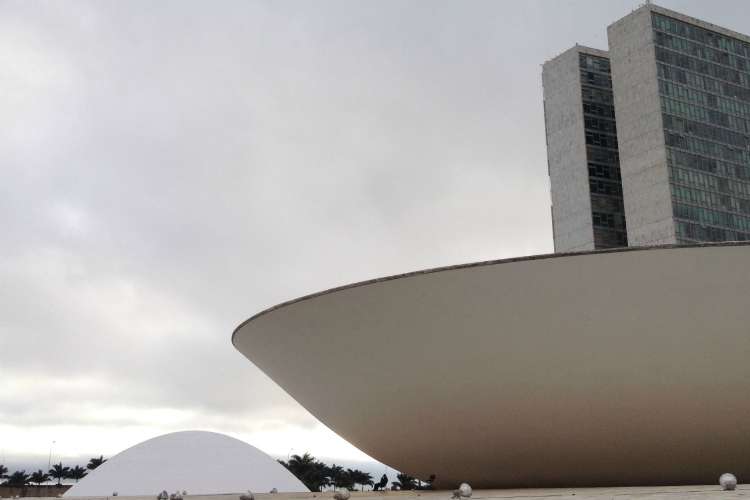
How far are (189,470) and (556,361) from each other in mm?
19445

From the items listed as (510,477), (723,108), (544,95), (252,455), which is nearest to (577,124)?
(544,95)

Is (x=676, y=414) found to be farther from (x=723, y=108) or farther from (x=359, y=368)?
(x=723, y=108)

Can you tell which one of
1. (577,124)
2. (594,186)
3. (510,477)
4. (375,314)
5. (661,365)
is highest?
(577,124)

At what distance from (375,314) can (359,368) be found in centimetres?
139

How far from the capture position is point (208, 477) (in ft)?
94.3

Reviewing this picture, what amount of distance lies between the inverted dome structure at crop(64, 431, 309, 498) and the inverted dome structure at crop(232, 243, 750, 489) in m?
14.4

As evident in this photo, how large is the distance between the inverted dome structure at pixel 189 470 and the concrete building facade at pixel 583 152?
4778 centimetres

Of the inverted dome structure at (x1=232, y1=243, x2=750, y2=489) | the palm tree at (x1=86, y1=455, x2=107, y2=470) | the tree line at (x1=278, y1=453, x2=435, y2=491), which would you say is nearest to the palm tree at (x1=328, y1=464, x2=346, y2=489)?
the tree line at (x1=278, y1=453, x2=435, y2=491)

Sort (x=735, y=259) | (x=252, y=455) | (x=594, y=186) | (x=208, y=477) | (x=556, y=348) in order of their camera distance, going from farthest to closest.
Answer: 1. (x=594, y=186)
2. (x=252, y=455)
3. (x=208, y=477)
4. (x=556, y=348)
5. (x=735, y=259)

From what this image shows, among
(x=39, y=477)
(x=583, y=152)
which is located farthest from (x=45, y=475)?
(x=583, y=152)

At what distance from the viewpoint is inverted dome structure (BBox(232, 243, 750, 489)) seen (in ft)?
40.5

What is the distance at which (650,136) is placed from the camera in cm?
7188

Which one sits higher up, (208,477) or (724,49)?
(724,49)

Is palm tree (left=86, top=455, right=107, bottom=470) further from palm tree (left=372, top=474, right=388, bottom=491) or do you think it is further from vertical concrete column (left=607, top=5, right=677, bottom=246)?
vertical concrete column (left=607, top=5, right=677, bottom=246)
